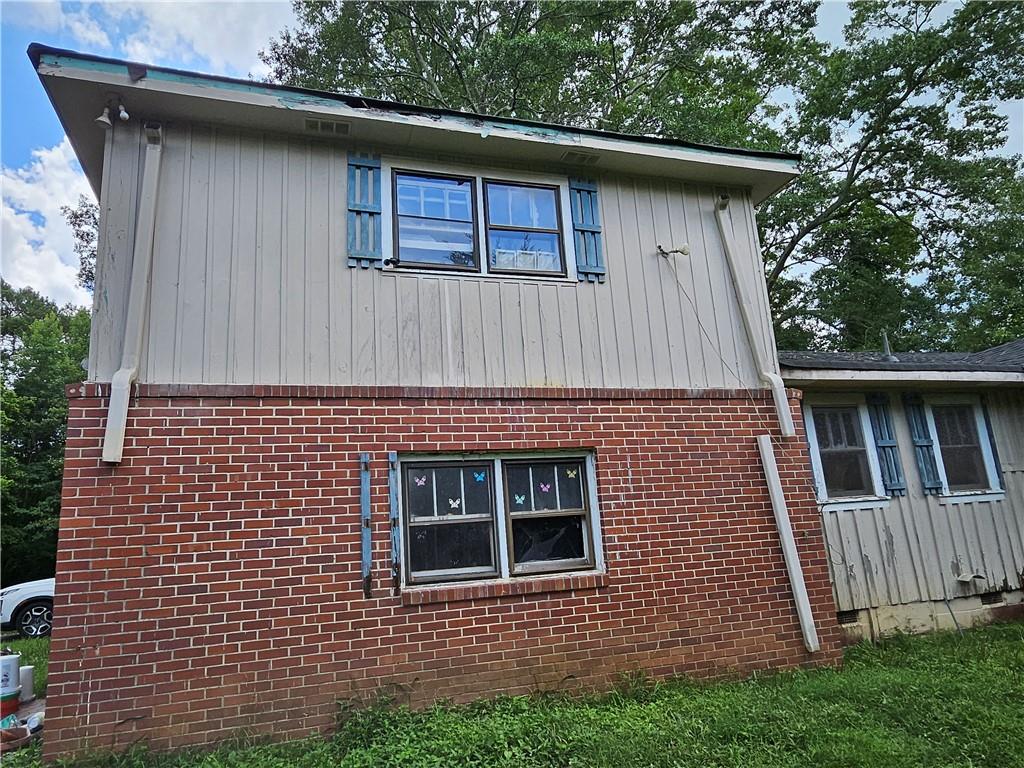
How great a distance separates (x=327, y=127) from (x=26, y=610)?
1045cm

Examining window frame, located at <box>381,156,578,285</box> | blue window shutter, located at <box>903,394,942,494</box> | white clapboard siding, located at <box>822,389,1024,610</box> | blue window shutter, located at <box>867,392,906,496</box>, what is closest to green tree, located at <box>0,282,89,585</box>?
window frame, located at <box>381,156,578,285</box>

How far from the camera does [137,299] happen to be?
4520mm

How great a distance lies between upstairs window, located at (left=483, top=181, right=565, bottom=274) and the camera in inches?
226

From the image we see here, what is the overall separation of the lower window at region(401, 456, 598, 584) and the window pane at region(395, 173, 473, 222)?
7.64ft

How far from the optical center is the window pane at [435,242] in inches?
215

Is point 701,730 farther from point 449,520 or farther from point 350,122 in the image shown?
point 350,122

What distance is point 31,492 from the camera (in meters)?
17.3

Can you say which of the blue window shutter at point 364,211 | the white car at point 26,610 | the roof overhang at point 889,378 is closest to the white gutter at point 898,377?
the roof overhang at point 889,378

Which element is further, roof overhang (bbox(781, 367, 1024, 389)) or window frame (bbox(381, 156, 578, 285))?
roof overhang (bbox(781, 367, 1024, 389))

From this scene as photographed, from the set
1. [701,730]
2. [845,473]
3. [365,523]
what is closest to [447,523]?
[365,523]

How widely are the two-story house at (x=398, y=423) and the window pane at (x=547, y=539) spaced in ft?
0.08

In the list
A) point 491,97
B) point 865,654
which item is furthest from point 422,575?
point 491,97

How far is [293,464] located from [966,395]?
27.1 feet

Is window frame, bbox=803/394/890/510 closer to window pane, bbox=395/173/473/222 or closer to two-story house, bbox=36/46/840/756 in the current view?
two-story house, bbox=36/46/840/756
